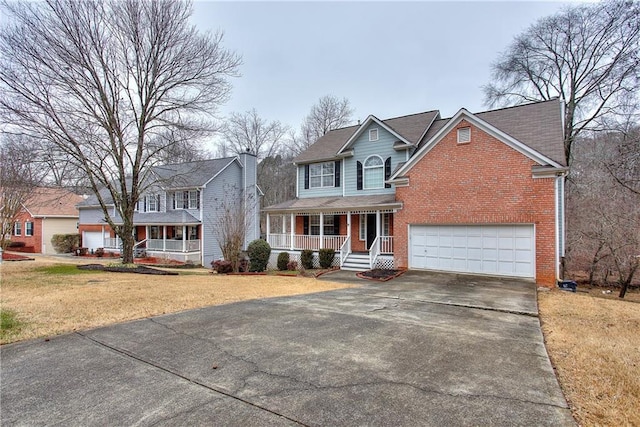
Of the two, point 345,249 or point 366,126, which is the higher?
point 366,126

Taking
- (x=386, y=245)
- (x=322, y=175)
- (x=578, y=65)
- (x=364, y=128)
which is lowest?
(x=386, y=245)

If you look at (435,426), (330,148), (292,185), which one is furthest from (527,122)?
(292,185)

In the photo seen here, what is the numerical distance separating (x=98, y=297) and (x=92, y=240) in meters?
28.0

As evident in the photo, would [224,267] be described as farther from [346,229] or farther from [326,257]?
[346,229]

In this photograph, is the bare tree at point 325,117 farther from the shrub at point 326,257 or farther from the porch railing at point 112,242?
the shrub at point 326,257

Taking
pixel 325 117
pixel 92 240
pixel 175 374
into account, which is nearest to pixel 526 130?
pixel 175 374

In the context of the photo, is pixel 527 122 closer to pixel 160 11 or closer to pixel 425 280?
pixel 425 280

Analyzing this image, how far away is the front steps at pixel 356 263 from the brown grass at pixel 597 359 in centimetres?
858

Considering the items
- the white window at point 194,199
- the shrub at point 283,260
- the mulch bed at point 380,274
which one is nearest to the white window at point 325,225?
the shrub at point 283,260

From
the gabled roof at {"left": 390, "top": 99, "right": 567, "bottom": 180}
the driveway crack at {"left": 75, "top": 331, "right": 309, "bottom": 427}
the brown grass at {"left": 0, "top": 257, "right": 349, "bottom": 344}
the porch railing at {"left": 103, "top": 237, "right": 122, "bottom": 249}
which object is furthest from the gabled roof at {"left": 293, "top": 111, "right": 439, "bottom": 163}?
the porch railing at {"left": 103, "top": 237, "right": 122, "bottom": 249}

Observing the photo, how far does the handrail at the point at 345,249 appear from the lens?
1728 centimetres

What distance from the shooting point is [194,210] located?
86.9 feet

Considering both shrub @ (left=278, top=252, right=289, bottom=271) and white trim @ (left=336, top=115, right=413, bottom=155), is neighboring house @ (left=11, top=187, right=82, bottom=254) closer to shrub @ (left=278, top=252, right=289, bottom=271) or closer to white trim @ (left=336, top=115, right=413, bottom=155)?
shrub @ (left=278, top=252, right=289, bottom=271)

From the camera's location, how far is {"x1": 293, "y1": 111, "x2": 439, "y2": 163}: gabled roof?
61.2 feet
